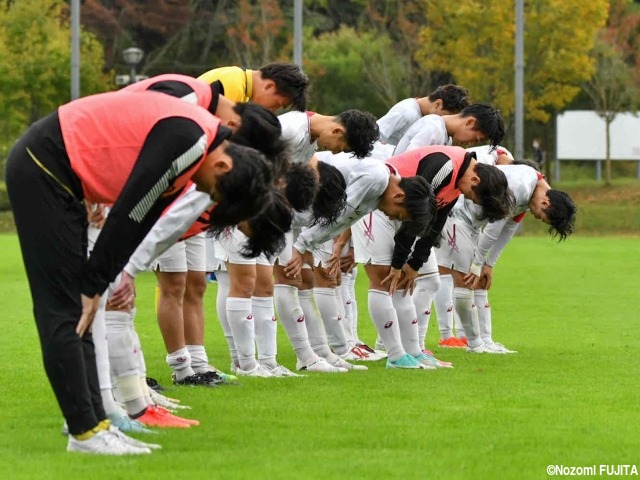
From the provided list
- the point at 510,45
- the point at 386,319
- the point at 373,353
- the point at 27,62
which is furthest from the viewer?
the point at 27,62

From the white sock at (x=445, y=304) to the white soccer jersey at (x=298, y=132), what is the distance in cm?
330

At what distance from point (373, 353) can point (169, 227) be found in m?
5.18

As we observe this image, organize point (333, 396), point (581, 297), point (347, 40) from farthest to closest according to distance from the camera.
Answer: point (347, 40) < point (581, 297) < point (333, 396)

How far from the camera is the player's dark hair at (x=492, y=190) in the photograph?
416 inches

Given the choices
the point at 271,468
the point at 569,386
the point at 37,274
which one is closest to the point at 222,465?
the point at 271,468

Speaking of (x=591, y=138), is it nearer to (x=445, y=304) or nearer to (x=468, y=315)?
(x=445, y=304)

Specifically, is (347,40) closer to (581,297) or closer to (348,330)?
(581,297)

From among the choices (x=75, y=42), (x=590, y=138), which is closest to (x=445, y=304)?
(x=75, y=42)

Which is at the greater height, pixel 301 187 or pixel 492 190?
pixel 301 187

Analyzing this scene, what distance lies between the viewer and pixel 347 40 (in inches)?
1801

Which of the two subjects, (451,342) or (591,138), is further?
(591,138)

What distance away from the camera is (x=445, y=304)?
12781mm

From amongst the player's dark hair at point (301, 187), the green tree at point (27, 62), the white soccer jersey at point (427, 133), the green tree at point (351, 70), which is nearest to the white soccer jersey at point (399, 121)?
the white soccer jersey at point (427, 133)

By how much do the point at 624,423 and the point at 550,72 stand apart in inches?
1327
